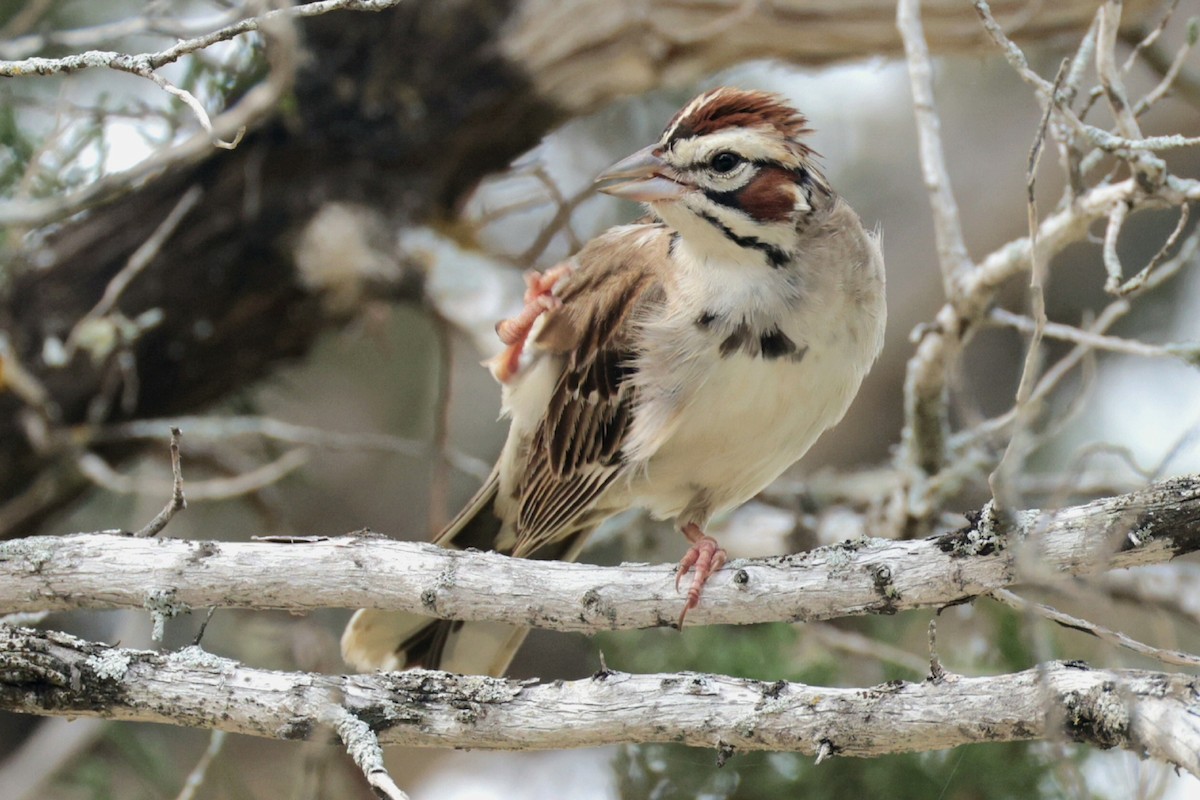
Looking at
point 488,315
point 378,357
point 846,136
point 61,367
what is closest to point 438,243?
point 488,315

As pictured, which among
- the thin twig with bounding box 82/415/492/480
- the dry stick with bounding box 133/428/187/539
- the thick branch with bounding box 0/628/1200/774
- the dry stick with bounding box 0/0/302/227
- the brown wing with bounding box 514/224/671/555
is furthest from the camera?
the thin twig with bounding box 82/415/492/480

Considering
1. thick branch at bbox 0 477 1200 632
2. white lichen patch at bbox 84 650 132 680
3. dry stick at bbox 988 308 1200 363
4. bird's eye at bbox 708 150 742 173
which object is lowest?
white lichen patch at bbox 84 650 132 680

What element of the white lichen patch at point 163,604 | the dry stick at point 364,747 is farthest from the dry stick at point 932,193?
the white lichen patch at point 163,604

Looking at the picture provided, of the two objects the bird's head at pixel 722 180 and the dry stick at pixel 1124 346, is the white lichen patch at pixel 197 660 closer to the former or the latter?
the bird's head at pixel 722 180

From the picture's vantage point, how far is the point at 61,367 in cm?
484

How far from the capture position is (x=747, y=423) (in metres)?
3.47

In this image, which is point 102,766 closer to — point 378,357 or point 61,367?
point 61,367

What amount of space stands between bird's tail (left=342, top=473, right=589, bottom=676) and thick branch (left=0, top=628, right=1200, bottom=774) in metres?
1.08

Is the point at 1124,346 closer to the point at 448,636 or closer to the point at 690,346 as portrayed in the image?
the point at 690,346

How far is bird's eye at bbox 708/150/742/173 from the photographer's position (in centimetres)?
346

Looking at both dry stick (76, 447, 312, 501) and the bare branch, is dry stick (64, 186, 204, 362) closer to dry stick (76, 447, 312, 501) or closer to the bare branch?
dry stick (76, 447, 312, 501)

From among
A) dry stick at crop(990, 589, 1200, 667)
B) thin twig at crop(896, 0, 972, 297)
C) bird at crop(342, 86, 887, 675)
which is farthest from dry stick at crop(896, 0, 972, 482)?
dry stick at crop(990, 589, 1200, 667)

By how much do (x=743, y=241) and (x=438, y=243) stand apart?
6.53ft

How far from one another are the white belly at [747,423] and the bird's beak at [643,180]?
46 cm
